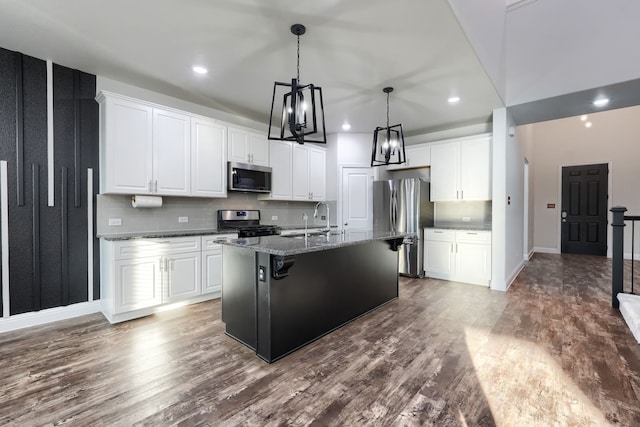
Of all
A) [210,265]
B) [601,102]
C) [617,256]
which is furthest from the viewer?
[601,102]

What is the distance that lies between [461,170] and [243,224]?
151 inches

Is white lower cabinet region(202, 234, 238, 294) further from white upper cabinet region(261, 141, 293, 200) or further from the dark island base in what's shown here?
white upper cabinet region(261, 141, 293, 200)

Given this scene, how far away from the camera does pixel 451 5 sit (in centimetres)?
212

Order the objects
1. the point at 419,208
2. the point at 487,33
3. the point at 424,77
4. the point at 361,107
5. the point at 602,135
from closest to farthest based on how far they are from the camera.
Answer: the point at 487,33 < the point at 424,77 < the point at 361,107 < the point at 419,208 < the point at 602,135

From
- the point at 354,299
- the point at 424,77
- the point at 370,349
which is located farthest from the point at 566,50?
the point at 370,349

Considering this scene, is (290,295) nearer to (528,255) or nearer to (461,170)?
(461,170)

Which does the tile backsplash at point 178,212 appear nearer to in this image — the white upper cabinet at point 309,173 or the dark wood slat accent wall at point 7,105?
the white upper cabinet at point 309,173

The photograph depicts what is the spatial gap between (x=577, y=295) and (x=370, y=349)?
3.50 meters

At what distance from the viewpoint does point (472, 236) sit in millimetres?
4590

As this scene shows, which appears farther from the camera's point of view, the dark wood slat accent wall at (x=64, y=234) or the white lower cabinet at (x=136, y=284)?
the dark wood slat accent wall at (x=64, y=234)

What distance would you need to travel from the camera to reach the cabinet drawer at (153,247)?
117 inches

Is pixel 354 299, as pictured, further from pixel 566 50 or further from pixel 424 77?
pixel 566 50

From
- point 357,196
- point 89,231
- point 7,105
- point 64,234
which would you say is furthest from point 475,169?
point 7,105

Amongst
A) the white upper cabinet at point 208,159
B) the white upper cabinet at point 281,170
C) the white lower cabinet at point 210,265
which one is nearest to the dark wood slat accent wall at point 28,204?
the white upper cabinet at point 208,159
